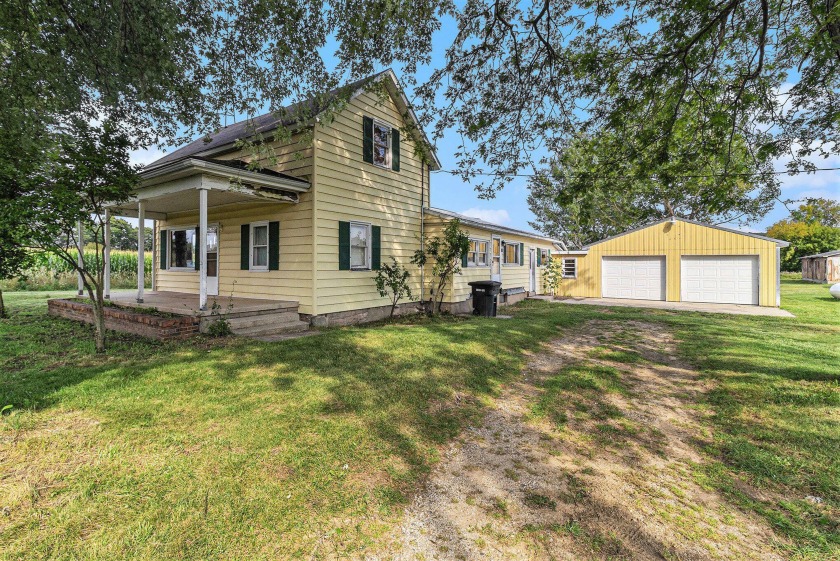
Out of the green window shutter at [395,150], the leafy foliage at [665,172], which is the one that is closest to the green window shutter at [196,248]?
the green window shutter at [395,150]

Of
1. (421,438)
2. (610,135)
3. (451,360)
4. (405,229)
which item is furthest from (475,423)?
(405,229)

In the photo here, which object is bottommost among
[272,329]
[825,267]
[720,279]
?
[272,329]

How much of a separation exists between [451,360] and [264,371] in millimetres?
2802

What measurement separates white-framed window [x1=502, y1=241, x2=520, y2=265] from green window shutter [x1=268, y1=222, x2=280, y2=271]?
374 inches

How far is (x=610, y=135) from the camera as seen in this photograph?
233 inches

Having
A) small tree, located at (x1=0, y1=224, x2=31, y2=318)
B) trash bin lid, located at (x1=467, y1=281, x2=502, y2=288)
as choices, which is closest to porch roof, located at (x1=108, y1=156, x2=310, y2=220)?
small tree, located at (x1=0, y1=224, x2=31, y2=318)

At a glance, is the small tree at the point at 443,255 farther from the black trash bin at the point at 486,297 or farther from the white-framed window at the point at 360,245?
the white-framed window at the point at 360,245

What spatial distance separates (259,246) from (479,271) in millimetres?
7540

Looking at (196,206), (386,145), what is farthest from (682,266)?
(196,206)

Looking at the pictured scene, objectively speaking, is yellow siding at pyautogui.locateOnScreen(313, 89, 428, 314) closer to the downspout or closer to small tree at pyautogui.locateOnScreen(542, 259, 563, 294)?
the downspout

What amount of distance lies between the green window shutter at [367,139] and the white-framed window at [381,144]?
0.78ft

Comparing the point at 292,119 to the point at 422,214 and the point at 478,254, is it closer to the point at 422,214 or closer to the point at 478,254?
the point at 422,214

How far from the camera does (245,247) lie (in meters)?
9.80

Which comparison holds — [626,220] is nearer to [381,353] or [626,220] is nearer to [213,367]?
[381,353]
